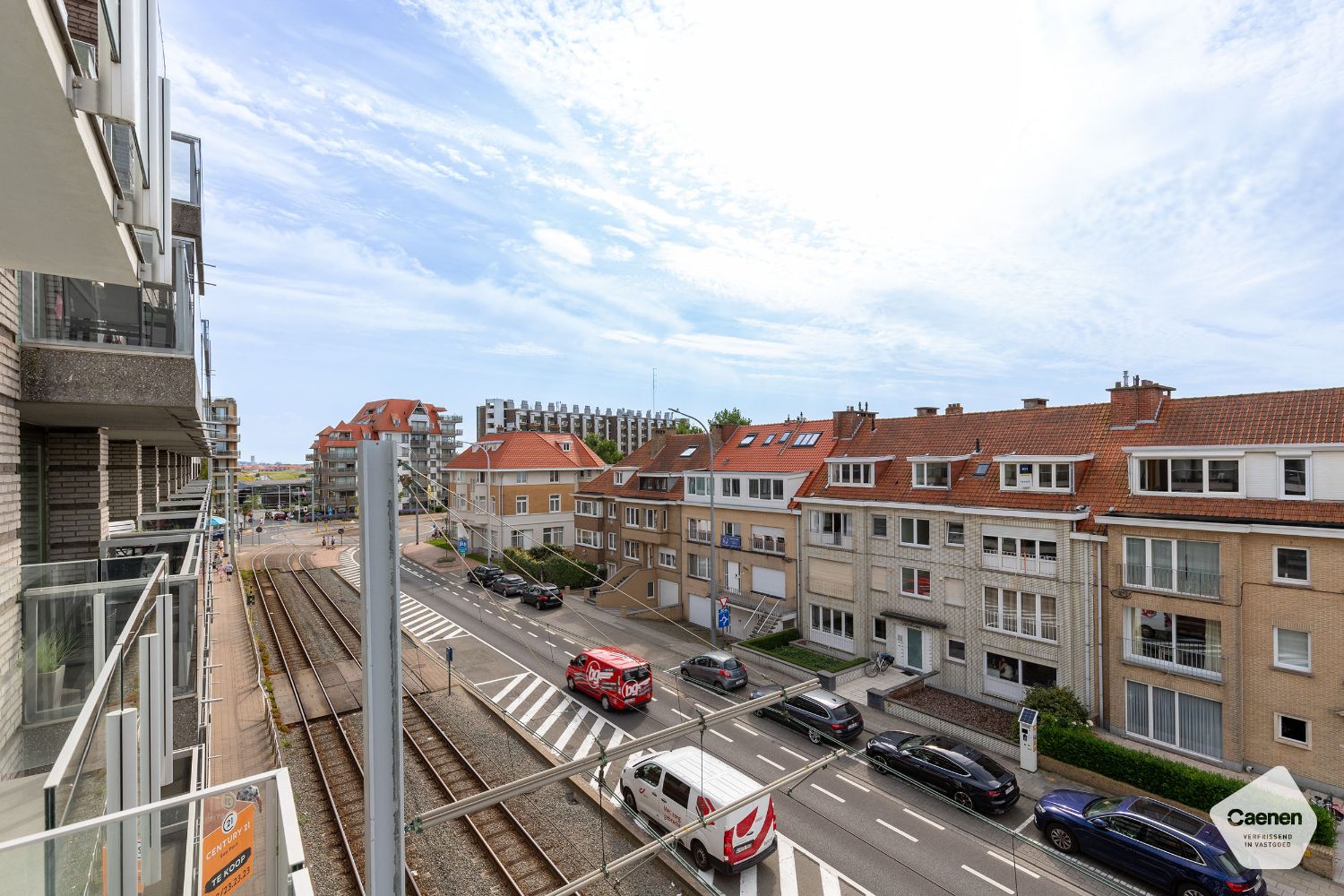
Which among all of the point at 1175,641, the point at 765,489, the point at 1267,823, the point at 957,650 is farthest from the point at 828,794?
the point at 765,489

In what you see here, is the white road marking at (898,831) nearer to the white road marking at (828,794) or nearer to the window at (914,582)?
the white road marking at (828,794)

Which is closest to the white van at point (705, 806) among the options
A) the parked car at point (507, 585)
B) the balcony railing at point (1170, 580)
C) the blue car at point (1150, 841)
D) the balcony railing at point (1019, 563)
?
the blue car at point (1150, 841)

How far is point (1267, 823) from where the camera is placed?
1442cm

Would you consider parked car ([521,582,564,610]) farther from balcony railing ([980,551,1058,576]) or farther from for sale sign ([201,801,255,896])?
for sale sign ([201,801,255,896])

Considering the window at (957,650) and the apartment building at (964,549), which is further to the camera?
Answer: the window at (957,650)

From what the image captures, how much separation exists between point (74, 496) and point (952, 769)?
1945cm

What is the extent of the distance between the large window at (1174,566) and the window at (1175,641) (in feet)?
2.68

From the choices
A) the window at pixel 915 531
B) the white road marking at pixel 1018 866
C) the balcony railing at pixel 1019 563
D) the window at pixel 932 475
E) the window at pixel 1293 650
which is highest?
the window at pixel 932 475

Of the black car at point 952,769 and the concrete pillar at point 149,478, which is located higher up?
the concrete pillar at point 149,478

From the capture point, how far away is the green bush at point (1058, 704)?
18.7 metres

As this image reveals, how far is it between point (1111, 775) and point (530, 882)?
1512 cm

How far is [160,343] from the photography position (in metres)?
7.90

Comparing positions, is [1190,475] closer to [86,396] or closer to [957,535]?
[957,535]

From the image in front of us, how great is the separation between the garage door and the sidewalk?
19245 mm
